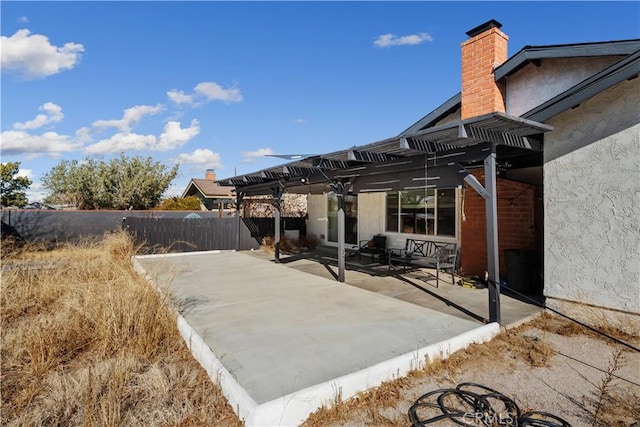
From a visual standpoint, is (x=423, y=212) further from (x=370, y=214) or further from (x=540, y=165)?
(x=540, y=165)

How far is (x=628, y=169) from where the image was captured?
14.4 ft

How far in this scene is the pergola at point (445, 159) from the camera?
4547 millimetres

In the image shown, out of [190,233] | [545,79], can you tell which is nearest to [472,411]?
[545,79]

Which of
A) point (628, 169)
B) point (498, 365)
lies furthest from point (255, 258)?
point (628, 169)

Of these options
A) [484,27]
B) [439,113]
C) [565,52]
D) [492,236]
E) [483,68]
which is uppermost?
[484,27]

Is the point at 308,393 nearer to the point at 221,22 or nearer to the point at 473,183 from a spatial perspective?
the point at 473,183

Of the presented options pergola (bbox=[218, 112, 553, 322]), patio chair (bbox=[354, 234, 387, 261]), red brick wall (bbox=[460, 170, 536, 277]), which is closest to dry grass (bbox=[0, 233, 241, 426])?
pergola (bbox=[218, 112, 553, 322])

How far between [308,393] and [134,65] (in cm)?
1222

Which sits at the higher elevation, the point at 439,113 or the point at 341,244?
the point at 439,113

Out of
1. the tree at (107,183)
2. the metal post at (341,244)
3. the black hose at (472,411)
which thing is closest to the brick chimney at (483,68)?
the metal post at (341,244)

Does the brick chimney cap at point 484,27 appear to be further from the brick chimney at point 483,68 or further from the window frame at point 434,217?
the window frame at point 434,217

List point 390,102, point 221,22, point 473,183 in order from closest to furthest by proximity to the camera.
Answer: point 473,183 → point 221,22 → point 390,102

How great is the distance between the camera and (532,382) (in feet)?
10.8

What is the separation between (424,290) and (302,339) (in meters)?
3.27
